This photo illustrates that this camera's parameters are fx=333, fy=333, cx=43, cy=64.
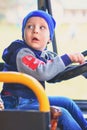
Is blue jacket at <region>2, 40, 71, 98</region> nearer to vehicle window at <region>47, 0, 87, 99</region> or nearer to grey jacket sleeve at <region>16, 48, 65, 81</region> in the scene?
grey jacket sleeve at <region>16, 48, 65, 81</region>

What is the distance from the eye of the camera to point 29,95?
5.15ft

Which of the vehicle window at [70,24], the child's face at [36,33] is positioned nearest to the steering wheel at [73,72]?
the child's face at [36,33]

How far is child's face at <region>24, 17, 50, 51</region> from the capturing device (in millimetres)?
1637

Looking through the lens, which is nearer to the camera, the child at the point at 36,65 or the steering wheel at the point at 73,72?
the steering wheel at the point at 73,72

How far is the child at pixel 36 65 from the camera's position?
58.4 inches

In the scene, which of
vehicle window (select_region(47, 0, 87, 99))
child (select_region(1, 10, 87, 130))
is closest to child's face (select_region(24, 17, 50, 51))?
child (select_region(1, 10, 87, 130))

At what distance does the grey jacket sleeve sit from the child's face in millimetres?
131

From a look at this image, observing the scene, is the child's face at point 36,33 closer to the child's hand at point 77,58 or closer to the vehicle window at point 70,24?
the child's hand at point 77,58

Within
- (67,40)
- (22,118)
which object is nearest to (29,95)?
(22,118)

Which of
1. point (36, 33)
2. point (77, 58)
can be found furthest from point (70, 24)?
point (77, 58)

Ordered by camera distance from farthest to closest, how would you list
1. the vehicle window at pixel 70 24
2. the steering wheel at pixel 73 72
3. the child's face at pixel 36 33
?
the vehicle window at pixel 70 24 < the child's face at pixel 36 33 < the steering wheel at pixel 73 72

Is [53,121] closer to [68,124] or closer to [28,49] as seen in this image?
[68,124]

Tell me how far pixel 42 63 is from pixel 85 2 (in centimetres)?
113

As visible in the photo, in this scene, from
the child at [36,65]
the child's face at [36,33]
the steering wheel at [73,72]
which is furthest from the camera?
→ the child's face at [36,33]
